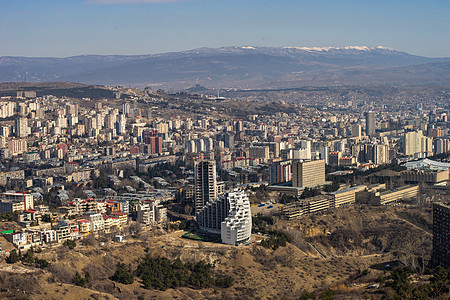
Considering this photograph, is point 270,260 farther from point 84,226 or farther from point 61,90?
point 61,90

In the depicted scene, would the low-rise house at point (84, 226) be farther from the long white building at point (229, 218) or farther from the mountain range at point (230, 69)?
the mountain range at point (230, 69)

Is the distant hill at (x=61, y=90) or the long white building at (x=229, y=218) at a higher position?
the distant hill at (x=61, y=90)

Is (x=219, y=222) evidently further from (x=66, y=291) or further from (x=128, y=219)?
(x=66, y=291)

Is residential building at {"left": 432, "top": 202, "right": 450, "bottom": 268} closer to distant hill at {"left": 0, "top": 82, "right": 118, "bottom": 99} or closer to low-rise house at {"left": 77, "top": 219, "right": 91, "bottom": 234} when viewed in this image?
low-rise house at {"left": 77, "top": 219, "right": 91, "bottom": 234}

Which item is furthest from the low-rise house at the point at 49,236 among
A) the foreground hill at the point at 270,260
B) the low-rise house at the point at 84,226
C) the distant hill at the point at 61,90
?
the distant hill at the point at 61,90

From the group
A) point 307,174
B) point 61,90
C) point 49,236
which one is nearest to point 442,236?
point 49,236

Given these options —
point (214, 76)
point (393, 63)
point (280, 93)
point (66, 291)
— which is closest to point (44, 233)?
point (66, 291)
